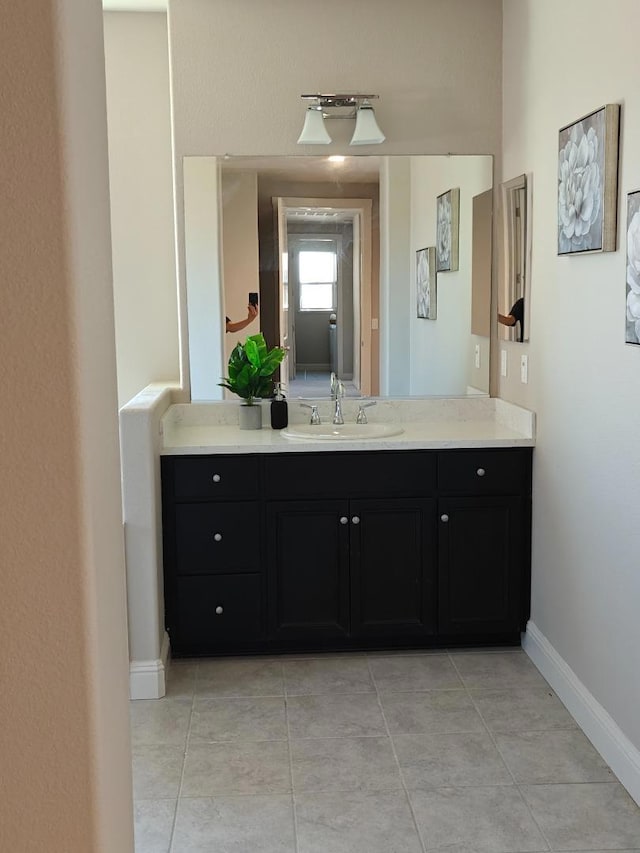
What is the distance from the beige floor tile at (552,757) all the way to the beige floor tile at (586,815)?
0.05 m

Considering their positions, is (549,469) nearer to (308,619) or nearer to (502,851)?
(308,619)

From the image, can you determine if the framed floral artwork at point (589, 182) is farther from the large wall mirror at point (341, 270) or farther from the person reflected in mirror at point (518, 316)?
the large wall mirror at point (341, 270)

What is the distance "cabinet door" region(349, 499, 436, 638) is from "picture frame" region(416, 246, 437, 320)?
0.90 metres

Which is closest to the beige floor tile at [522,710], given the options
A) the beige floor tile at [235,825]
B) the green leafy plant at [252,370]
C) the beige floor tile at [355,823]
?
the beige floor tile at [355,823]

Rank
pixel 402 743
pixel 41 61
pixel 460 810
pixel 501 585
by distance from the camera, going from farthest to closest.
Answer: pixel 501 585 → pixel 402 743 → pixel 460 810 → pixel 41 61

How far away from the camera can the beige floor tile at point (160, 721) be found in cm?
307

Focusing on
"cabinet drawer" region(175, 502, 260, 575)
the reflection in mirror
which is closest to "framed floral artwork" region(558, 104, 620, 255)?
the reflection in mirror

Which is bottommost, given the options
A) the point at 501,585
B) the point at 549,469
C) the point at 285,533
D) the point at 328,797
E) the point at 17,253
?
the point at 328,797

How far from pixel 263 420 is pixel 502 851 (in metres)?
2.11

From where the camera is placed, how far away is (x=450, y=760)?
290 cm

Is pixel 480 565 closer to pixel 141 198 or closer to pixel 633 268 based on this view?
pixel 633 268

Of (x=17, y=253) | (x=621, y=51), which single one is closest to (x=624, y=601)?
(x=621, y=51)

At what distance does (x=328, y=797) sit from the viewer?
2.70 metres

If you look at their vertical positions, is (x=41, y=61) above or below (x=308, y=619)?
above
